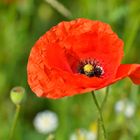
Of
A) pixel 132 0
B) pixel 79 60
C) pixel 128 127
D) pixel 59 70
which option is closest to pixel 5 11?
pixel 132 0


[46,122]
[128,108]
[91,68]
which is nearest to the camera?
[91,68]

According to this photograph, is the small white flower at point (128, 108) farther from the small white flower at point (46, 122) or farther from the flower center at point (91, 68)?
the flower center at point (91, 68)

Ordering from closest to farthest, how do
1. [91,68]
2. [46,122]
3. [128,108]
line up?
[91,68], [128,108], [46,122]

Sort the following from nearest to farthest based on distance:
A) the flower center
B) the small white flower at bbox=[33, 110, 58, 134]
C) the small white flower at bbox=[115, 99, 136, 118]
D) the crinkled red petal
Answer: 1. the crinkled red petal
2. the flower center
3. the small white flower at bbox=[115, 99, 136, 118]
4. the small white flower at bbox=[33, 110, 58, 134]

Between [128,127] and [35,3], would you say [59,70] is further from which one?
[35,3]

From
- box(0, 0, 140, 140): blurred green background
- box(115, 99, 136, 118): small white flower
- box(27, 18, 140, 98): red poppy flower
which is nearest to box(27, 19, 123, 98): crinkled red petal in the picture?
box(27, 18, 140, 98): red poppy flower

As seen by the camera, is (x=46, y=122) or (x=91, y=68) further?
(x=46, y=122)

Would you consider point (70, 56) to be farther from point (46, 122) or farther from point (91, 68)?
point (46, 122)

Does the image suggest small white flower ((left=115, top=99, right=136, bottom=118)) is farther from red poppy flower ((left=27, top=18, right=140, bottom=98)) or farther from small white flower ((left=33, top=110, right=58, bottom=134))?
red poppy flower ((left=27, top=18, right=140, bottom=98))

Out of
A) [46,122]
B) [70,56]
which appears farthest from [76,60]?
[46,122]
